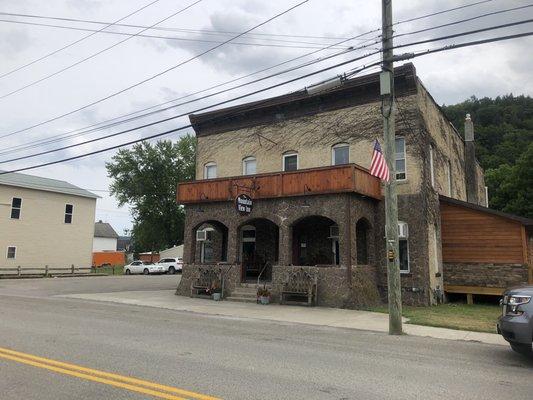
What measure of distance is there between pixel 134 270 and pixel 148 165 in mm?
17673

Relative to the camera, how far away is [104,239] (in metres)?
79.2

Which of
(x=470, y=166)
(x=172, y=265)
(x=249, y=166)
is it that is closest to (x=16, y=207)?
(x=172, y=265)

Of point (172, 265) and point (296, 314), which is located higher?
Answer: point (172, 265)

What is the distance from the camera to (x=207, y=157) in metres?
25.8

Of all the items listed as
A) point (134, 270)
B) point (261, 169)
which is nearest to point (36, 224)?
point (134, 270)

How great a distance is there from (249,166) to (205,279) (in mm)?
6684

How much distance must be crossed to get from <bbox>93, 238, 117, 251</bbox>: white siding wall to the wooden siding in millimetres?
67175

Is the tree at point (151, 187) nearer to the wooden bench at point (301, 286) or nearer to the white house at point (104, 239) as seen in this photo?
the white house at point (104, 239)

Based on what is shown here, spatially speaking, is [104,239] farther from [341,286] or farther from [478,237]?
[478,237]

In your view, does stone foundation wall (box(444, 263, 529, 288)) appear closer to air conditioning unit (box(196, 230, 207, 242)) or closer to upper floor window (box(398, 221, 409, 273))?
upper floor window (box(398, 221, 409, 273))

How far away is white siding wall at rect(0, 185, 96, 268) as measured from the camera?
1383 inches

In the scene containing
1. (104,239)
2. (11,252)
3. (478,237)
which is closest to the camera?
(478,237)

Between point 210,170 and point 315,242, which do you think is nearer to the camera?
point 315,242

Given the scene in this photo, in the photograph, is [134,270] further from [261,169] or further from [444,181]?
[444,181]
